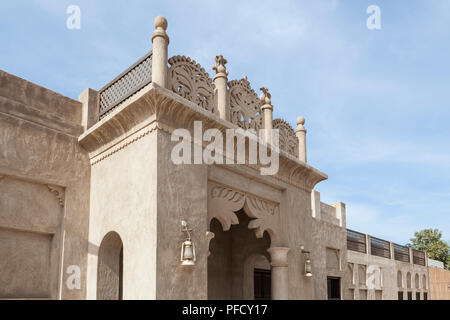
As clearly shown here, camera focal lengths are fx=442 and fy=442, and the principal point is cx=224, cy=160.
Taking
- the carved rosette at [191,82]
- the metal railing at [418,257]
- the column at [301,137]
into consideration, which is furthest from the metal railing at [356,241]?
the carved rosette at [191,82]

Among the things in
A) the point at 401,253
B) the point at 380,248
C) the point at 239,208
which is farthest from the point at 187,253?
the point at 401,253

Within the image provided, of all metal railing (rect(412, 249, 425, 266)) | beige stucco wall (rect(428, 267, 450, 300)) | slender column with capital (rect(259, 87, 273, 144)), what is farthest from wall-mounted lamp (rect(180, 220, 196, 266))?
beige stucco wall (rect(428, 267, 450, 300))

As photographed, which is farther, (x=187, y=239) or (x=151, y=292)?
(x=187, y=239)

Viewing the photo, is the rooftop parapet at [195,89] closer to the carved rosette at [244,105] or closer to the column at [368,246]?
the carved rosette at [244,105]

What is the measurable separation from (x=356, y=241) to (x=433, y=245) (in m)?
19.5

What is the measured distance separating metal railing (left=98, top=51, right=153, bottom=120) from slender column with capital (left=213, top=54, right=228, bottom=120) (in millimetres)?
1554

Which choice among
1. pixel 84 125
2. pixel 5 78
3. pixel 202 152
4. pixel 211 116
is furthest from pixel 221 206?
pixel 5 78

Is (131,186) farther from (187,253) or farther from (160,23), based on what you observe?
(160,23)

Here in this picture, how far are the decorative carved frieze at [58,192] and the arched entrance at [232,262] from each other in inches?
171

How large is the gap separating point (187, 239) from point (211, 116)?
2115 mm

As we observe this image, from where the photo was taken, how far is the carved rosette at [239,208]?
25.5 feet

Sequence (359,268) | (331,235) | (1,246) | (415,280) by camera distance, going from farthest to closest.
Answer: (415,280) → (359,268) → (331,235) → (1,246)

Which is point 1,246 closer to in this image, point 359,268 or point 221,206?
point 221,206
